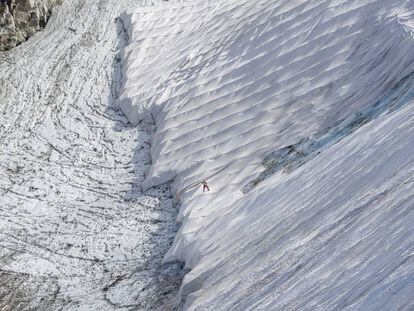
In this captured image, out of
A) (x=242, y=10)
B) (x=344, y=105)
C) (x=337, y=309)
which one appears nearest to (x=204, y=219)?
(x=344, y=105)

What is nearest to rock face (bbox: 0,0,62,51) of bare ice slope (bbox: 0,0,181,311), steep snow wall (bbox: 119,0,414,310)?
bare ice slope (bbox: 0,0,181,311)

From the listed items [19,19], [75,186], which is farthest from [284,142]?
[19,19]

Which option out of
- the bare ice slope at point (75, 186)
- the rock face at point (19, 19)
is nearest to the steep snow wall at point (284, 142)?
the bare ice slope at point (75, 186)

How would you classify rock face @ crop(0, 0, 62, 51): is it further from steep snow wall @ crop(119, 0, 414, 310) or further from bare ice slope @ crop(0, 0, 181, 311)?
steep snow wall @ crop(119, 0, 414, 310)

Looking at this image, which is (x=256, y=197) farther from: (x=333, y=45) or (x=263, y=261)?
(x=333, y=45)

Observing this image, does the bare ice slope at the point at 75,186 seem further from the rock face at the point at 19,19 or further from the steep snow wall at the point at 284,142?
the steep snow wall at the point at 284,142

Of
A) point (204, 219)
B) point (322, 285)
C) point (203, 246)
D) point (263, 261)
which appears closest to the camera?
point (322, 285)
